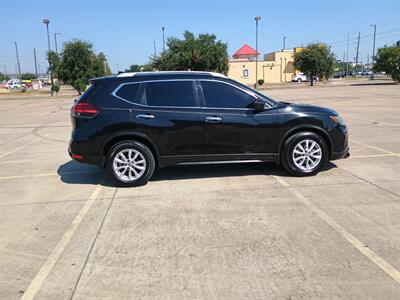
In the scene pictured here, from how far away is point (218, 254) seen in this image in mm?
4273

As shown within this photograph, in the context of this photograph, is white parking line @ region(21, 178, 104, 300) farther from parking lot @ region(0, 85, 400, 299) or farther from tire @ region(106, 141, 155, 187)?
tire @ region(106, 141, 155, 187)

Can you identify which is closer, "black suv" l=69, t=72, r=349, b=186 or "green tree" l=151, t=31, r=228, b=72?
"black suv" l=69, t=72, r=349, b=186

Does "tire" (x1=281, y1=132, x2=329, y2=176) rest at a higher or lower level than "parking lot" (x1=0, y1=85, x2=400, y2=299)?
higher

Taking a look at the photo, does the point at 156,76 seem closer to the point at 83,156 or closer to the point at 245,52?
the point at 83,156

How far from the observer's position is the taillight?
22.2 feet

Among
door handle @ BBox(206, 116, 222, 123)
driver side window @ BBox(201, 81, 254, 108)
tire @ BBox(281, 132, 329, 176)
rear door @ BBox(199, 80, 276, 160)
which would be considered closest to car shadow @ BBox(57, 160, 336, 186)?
tire @ BBox(281, 132, 329, 176)

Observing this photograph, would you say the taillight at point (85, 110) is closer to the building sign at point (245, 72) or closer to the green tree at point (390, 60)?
the green tree at point (390, 60)

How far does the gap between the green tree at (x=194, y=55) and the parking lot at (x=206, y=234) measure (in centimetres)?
4459

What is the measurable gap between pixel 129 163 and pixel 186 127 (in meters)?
1.06

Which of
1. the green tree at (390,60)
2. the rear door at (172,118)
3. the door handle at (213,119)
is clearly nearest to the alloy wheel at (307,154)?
the door handle at (213,119)

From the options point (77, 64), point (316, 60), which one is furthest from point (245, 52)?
point (77, 64)

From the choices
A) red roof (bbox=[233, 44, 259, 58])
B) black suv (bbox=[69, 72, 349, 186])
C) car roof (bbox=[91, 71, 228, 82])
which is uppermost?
red roof (bbox=[233, 44, 259, 58])

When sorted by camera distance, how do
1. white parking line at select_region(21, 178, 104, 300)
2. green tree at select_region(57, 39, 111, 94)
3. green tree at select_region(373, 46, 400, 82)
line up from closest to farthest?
1. white parking line at select_region(21, 178, 104, 300)
2. green tree at select_region(57, 39, 111, 94)
3. green tree at select_region(373, 46, 400, 82)

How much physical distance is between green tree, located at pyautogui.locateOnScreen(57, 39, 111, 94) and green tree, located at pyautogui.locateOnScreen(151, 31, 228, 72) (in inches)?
401
